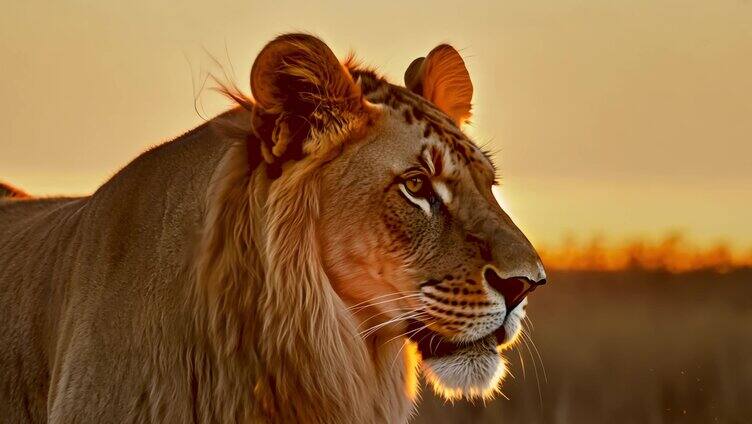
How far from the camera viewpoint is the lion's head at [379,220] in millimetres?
4062

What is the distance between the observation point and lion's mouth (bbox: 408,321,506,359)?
4.20 metres

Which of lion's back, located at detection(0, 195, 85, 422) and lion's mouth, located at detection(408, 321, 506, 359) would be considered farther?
lion's back, located at detection(0, 195, 85, 422)

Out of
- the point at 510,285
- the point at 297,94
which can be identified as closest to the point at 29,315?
the point at 297,94

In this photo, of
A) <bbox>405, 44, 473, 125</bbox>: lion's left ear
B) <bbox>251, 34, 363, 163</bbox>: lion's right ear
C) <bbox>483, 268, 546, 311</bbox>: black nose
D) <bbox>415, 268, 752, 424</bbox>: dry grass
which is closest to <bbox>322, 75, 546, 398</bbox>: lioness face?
<bbox>483, 268, 546, 311</bbox>: black nose

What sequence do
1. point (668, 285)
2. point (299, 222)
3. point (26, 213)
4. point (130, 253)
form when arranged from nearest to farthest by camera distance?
1. point (299, 222)
2. point (130, 253)
3. point (26, 213)
4. point (668, 285)

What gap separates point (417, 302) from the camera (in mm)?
4117

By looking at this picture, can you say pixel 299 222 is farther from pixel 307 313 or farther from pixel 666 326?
pixel 666 326

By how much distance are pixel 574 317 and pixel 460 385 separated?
19.8ft

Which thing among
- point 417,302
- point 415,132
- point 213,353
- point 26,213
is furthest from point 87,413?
point 26,213

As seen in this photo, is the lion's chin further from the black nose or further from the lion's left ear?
the lion's left ear

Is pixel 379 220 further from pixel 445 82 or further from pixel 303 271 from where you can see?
pixel 445 82

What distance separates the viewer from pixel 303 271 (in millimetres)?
4062

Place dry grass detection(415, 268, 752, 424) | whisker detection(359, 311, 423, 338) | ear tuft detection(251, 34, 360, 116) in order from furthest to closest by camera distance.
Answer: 1. dry grass detection(415, 268, 752, 424)
2. whisker detection(359, 311, 423, 338)
3. ear tuft detection(251, 34, 360, 116)

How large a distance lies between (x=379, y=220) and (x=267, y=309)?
1.52 ft
